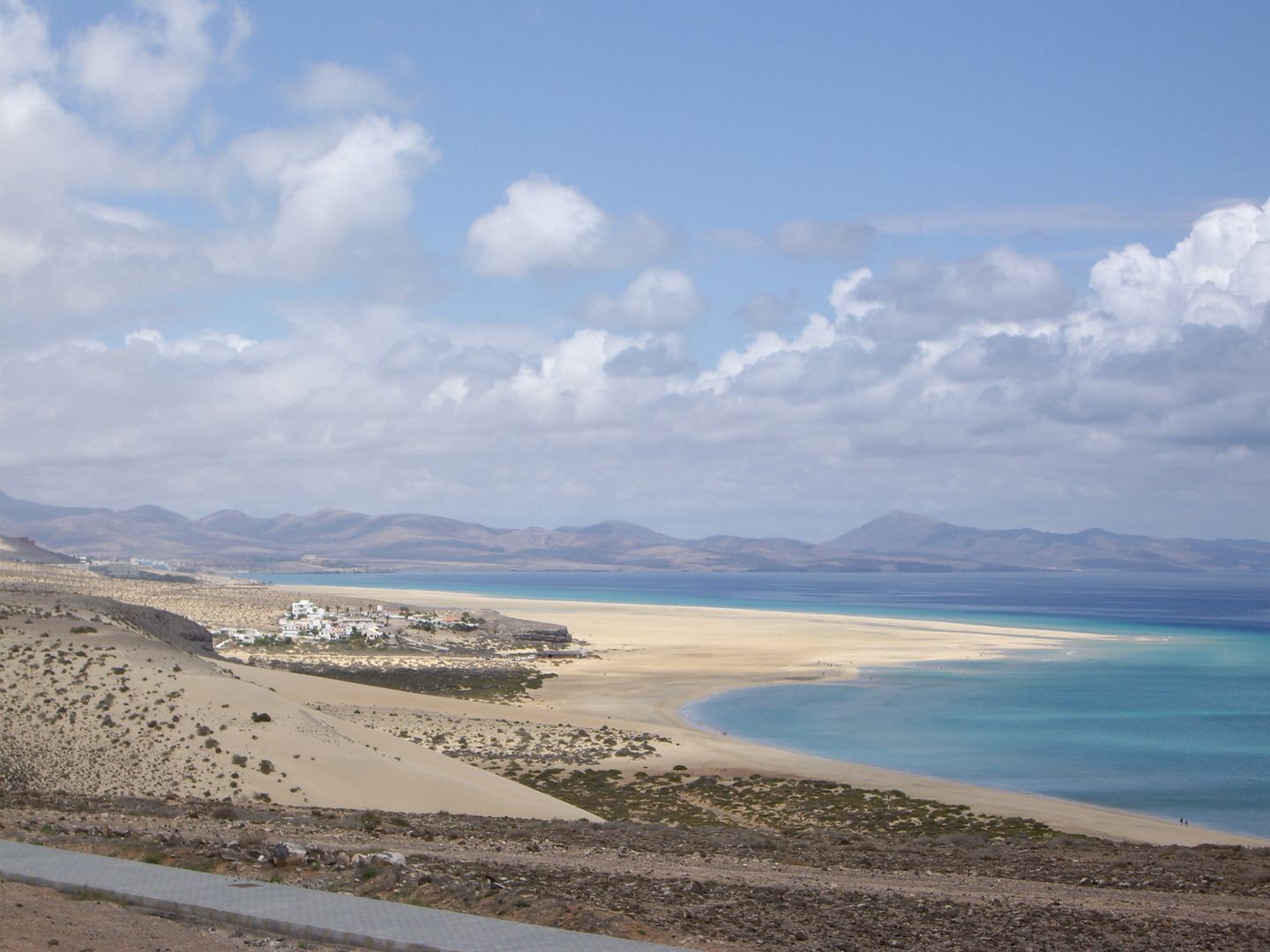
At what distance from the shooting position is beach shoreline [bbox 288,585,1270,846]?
96.0ft

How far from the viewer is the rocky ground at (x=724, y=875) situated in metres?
10.5

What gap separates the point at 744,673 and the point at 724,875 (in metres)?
50.3

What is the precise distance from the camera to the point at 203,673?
1129 inches

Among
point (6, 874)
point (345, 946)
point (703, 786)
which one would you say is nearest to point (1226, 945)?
point (345, 946)

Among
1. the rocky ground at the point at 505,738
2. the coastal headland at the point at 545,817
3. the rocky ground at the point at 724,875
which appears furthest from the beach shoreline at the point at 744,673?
the rocky ground at the point at 724,875

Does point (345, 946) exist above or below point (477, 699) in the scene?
above

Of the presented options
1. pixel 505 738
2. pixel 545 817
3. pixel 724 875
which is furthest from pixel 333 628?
pixel 724 875

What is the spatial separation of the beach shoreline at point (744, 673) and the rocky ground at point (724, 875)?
997cm

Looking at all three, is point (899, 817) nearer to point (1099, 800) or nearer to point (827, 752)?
point (1099, 800)

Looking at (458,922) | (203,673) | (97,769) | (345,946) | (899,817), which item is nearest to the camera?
(345,946)

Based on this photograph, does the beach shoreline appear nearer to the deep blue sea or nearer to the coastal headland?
the coastal headland

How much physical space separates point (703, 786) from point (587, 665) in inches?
1459

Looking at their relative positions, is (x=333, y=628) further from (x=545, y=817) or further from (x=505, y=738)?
(x=545, y=817)

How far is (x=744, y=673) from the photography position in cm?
6338
